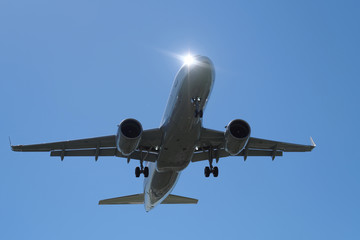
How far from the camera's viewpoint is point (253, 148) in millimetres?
24703

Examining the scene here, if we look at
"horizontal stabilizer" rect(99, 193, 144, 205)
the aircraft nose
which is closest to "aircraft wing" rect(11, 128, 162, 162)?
the aircraft nose

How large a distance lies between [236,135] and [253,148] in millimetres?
4546

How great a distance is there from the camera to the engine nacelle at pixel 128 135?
1923cm

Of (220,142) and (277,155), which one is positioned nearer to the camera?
(220,142)

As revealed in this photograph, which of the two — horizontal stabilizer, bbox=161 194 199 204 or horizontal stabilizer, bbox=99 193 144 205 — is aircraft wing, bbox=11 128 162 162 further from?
horizontal stabilizer, bbox=161 194 199 204

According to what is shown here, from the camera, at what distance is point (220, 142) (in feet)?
73.4

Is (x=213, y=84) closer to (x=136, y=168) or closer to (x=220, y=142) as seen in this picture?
(x=220, y=142)

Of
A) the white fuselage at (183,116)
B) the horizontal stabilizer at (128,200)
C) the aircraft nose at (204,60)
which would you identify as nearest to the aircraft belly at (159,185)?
the white fuselage at (183,116)

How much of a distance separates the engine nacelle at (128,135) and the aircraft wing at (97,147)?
1423mm

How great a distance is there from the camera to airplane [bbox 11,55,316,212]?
19.1 m

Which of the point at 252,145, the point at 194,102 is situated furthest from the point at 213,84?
the point at 252,145

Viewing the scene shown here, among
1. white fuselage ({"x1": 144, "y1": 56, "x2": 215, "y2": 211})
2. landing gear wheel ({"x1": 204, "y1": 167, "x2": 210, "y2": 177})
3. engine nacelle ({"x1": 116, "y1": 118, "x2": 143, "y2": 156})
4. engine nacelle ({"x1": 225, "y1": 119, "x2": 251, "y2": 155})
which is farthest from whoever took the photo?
landing gear wheel ({"x1": 204, "y1": 167, "x2": 210, "y2": 177})

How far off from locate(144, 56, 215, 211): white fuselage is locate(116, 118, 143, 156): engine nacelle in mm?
1556

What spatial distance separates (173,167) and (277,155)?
7.11 metres
